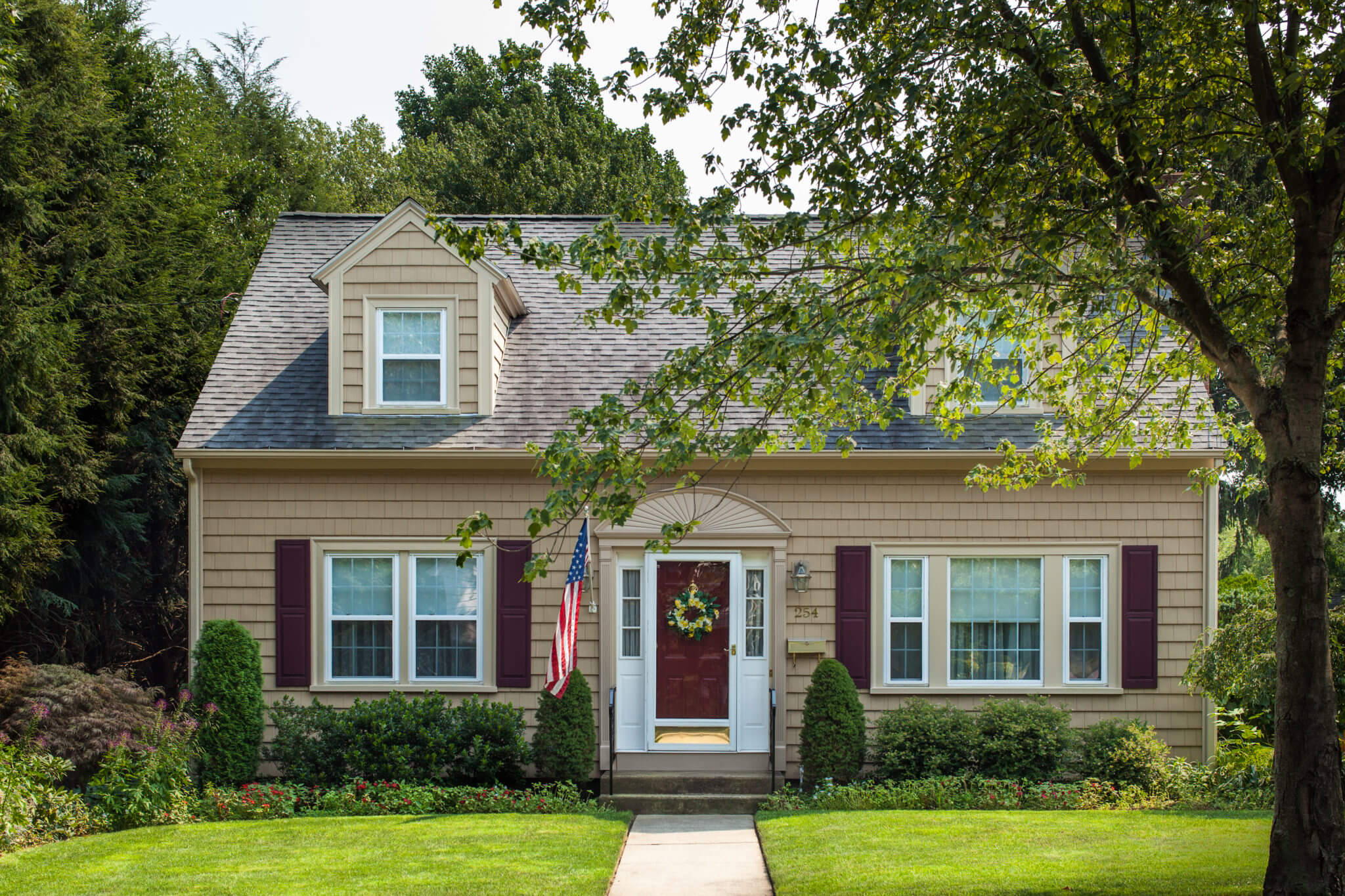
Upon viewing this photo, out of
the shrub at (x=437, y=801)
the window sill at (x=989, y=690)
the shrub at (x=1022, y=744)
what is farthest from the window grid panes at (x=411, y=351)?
the shrub at (x=1022, y=744)

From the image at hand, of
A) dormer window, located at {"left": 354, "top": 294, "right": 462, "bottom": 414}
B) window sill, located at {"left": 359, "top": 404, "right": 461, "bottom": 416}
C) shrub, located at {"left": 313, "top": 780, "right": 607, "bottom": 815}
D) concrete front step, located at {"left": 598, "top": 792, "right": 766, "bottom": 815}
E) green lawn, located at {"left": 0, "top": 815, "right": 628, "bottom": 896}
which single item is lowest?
concrete front step, located at {"left": 598, "top": 792, "right": 766, "bottom": 815}

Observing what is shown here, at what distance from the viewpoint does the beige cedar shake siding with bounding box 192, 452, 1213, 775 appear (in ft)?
37.6

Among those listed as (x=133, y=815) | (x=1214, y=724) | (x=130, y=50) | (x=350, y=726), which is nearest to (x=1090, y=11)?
(x=1214, y=724)

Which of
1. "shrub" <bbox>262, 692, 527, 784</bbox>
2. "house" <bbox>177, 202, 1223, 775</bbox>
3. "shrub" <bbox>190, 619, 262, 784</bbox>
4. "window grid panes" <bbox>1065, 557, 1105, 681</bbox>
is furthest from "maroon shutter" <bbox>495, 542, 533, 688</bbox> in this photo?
"window grid panes" <bbox>1065, 557, 1105, 681</bbox>

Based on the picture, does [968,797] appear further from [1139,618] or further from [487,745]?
[487,745]

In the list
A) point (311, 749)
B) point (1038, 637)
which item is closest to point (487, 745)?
point (311, 749)

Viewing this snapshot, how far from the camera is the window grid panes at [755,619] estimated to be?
38.0 feet

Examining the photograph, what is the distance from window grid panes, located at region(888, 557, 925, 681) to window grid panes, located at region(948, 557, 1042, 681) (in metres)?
0.31

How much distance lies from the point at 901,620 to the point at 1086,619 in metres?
1.97

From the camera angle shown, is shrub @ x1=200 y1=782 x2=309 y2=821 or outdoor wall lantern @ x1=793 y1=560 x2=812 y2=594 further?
outdoor wall lantern @ x1=793 y1=560 x2=812 y2=594

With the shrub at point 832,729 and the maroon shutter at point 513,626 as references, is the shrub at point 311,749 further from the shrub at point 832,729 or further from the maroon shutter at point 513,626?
the shrub at point 832,729

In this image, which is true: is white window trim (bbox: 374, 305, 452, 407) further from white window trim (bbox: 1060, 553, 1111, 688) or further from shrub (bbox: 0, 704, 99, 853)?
white window trim (bbox: 1060, 553, 1111, 688)

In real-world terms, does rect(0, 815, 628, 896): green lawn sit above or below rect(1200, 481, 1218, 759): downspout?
below

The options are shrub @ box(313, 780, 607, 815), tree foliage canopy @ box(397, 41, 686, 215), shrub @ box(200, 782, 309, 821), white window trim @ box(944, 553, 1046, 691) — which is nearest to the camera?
shrub @ box(200, 782, 309, 821)
